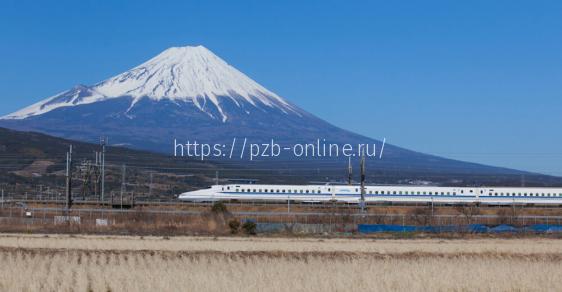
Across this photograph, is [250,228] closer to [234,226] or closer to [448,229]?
[234,226]

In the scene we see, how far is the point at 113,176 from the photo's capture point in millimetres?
135500

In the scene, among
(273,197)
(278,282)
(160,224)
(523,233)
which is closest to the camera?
(278,282)

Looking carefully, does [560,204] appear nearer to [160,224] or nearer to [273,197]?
[273,197]

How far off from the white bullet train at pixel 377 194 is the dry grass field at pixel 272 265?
1515 inches

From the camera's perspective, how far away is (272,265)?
96.6 ft

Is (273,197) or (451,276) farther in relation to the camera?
(273,197)

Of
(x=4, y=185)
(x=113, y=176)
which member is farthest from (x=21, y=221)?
(x=113, y=176)

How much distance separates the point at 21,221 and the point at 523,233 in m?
29.2

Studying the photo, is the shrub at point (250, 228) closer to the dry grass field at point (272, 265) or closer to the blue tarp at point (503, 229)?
the dry grass field at point (272, 265)

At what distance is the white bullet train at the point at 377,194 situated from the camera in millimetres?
84438

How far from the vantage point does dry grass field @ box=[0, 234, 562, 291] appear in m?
23.4

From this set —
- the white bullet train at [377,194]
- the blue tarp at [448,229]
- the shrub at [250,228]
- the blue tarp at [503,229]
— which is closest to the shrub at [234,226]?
the shrub at [250,228]

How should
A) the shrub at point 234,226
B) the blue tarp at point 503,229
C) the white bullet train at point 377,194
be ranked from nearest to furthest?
the shrub at point 234,226
the blue tarp at point 503,229
the white bullet train at point 377,194

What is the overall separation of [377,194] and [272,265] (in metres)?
57.4
